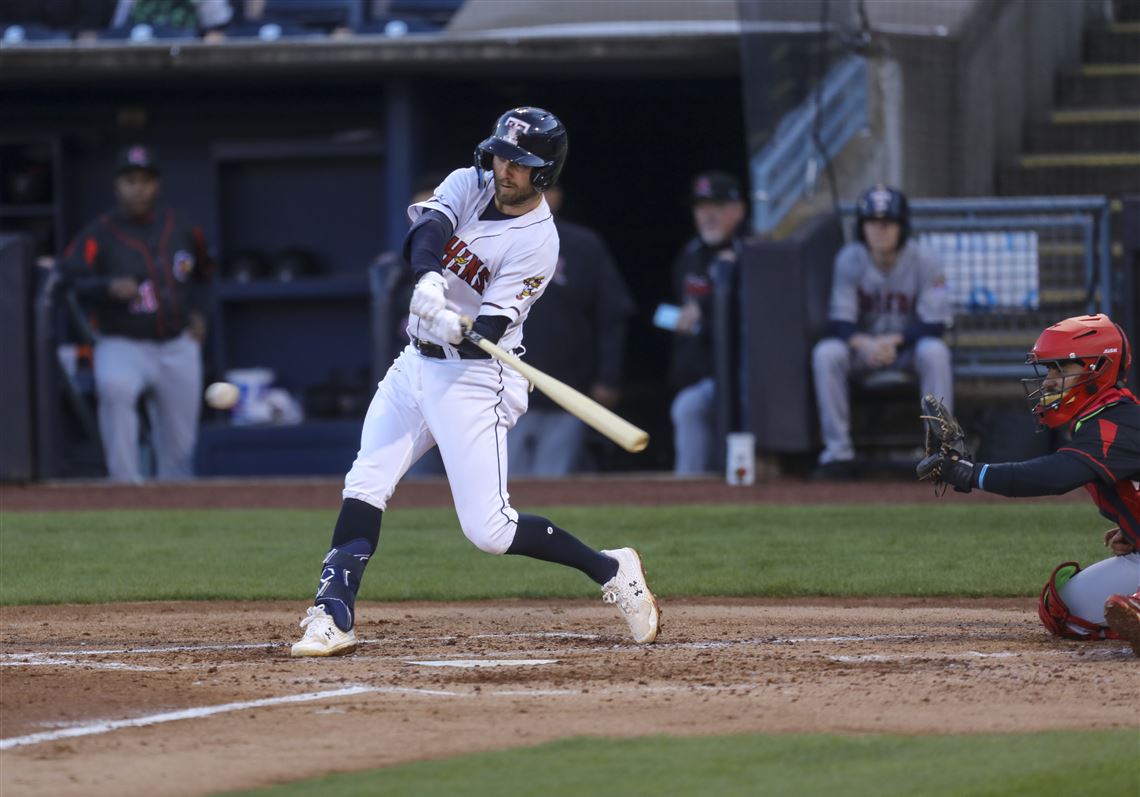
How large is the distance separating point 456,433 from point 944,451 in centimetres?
145

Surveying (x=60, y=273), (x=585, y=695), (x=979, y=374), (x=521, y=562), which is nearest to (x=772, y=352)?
(x=979, y=374)

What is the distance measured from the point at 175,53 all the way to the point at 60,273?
7.18 ft

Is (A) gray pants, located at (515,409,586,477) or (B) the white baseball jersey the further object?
(A) gray pants, located at (515,409,586,477)

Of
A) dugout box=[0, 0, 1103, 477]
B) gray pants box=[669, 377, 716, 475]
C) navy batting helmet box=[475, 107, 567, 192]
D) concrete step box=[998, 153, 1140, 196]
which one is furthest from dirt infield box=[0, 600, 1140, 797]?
concrete step box=[998, 153, 1140, 196]

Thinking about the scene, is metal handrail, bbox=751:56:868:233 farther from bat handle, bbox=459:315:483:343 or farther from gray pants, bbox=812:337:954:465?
bat handle, bbox=459:315:483:343

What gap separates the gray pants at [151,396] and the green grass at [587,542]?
1396mm

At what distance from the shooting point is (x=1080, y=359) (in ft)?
17.4

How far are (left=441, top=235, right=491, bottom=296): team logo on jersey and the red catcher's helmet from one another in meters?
1.68

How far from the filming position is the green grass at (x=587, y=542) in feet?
23.6

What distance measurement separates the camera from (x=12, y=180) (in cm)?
1420

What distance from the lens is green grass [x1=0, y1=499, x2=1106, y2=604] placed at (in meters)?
7.20

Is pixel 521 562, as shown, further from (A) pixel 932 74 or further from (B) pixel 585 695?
(A) pixel 932 74

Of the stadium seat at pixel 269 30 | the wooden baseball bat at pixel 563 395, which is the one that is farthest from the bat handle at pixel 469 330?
the stadium seat at pixel 269 30

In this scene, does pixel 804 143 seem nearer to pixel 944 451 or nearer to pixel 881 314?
pixel 881 314
